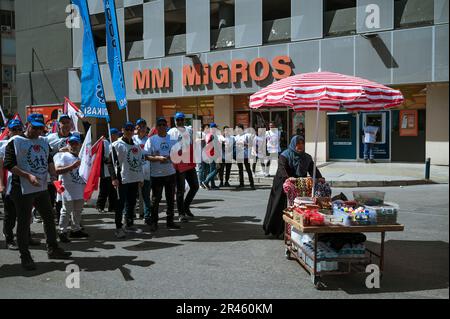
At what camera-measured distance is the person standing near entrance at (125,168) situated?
7961mm

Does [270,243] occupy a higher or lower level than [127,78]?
lower

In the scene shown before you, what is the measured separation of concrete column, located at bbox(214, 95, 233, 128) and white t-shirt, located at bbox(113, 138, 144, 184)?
15.9 m

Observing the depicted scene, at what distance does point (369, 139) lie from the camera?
20.5 m

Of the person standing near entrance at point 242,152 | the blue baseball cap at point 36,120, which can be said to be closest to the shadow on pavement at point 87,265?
the blue baseball cap at point 36,120

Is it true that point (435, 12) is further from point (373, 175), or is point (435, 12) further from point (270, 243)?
point (270, 243)

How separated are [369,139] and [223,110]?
23.6 ft

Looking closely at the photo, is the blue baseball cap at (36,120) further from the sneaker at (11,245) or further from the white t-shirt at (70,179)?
the sneaker at (11,245)

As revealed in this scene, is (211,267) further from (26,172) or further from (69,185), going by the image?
(69,185)

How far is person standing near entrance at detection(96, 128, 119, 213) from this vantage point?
9586 mm

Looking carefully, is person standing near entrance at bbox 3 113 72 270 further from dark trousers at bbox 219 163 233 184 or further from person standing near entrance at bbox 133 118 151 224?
dark trousers at bbox 219 163 233 184

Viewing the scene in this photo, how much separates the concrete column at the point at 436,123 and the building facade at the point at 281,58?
4 cm

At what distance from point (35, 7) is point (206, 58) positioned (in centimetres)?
1454

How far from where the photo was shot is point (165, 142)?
862 cm
